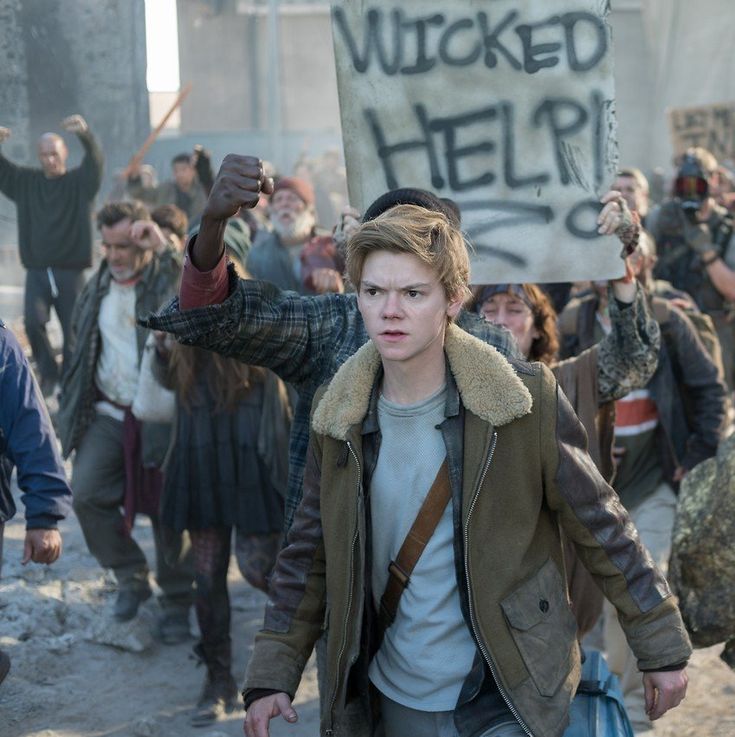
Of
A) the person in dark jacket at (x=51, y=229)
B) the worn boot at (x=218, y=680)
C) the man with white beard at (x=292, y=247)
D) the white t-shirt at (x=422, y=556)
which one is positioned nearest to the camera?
the white t-shirt at (x=422, y=556)

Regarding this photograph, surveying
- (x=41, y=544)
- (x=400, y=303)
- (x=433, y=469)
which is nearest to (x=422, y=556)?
(x=433, y=469)

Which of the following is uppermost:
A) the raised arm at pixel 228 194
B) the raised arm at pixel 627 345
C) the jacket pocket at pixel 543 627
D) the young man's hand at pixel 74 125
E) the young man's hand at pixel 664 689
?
the young man's hand at pixel 74 125

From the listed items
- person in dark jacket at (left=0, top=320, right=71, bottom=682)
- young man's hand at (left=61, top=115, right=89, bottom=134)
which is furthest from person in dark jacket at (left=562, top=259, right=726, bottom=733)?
young man's hand at (left=61, top=115, right=89, bottom=134)

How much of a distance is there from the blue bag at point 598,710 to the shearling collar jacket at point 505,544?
0.15 metres

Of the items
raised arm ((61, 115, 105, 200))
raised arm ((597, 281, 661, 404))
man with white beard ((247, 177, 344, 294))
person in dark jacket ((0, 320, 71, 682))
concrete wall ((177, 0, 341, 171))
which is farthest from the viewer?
concrete wall ((177, 0, 341, 171))

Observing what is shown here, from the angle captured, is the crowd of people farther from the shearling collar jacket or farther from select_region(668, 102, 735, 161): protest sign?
select_region(668, 102, 735, 161): protest sign

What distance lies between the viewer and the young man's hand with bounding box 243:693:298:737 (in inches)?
110

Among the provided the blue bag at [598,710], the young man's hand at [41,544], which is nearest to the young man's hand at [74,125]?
the young man's hand at [41,544]

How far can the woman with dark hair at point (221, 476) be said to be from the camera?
5.27 metres

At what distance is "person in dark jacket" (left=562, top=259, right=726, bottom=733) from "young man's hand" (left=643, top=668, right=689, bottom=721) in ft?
7.65

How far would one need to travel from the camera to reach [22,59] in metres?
7.28

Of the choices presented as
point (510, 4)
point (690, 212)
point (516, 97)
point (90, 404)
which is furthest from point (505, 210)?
point (690, 212)

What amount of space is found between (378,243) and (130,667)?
11.7 feet

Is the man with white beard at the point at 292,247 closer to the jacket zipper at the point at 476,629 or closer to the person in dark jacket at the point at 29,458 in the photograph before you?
the person in dark jacket at the point at 29,458
